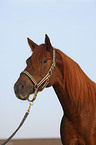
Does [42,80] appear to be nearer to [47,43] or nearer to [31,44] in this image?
[47,43]

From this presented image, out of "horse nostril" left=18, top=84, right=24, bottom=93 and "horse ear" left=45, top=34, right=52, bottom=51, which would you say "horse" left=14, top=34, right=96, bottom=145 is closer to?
"horse ear" left=45, top=34, right=52, bottom=51

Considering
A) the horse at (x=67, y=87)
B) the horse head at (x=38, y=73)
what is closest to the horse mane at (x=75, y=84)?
the horse at (x=67, y=87)

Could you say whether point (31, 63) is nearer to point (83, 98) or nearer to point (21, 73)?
point (21, 73)

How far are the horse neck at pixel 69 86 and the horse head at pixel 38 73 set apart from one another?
4.9 inches

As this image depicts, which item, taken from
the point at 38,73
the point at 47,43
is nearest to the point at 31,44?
the point at 47,43

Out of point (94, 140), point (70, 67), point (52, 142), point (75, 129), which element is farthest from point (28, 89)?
point (52, 142)

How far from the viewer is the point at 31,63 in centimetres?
353

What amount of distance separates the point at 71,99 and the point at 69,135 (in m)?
0.57

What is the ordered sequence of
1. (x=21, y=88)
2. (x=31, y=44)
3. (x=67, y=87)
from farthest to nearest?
(x=31, y=44) → (x=67, y=87) → (x=21, y=88)

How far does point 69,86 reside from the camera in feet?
12.0

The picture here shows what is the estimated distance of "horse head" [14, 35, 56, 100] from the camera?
344cm

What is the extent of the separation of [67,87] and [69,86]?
3 cm

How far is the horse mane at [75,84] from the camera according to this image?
12.0 feet

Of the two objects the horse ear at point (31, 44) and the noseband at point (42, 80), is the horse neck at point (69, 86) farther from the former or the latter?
the horse ear at point (31, 44)
